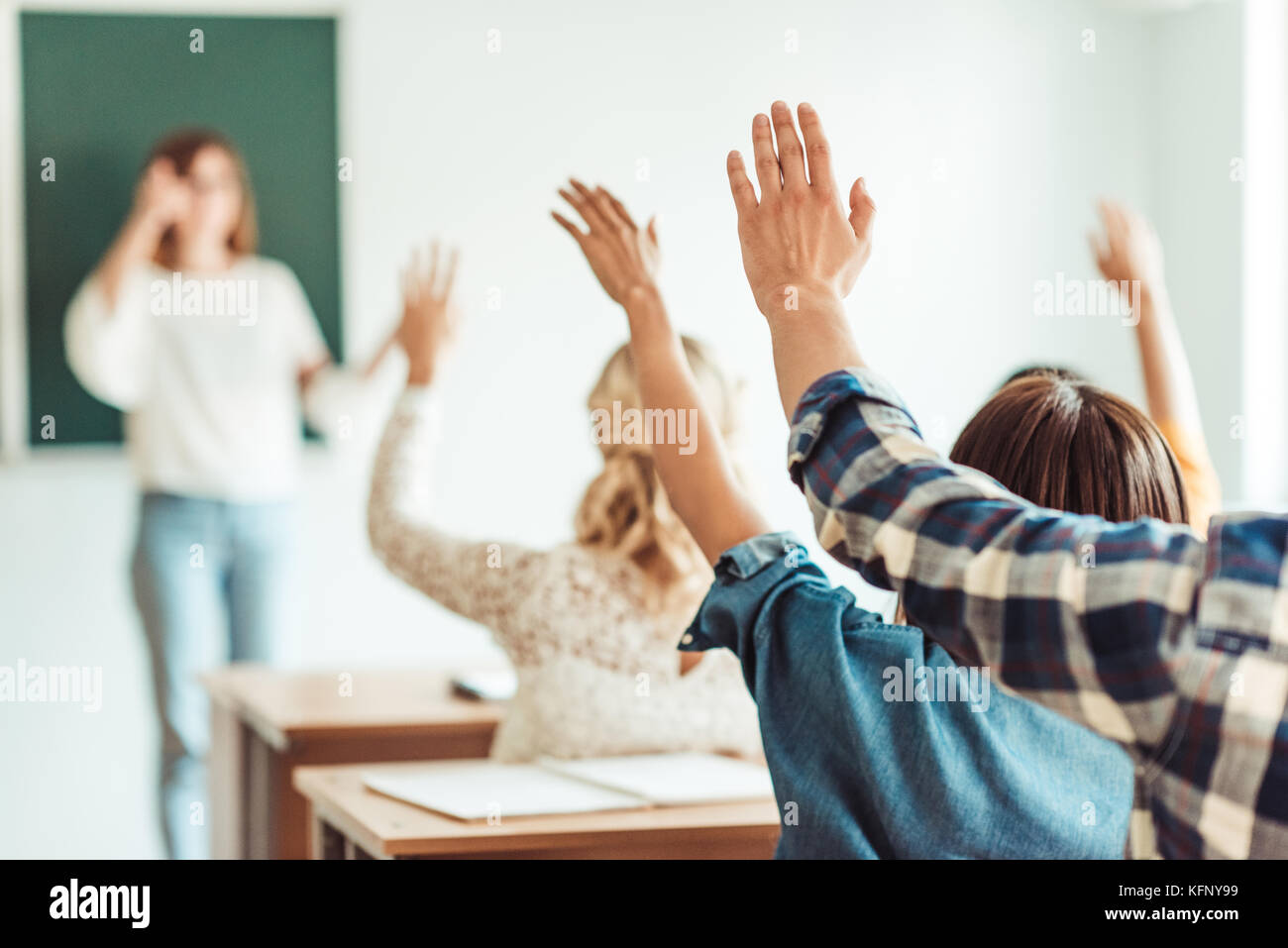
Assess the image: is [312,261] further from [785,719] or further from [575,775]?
[785,719]

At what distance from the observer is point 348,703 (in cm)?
235

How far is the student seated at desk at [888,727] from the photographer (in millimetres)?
998

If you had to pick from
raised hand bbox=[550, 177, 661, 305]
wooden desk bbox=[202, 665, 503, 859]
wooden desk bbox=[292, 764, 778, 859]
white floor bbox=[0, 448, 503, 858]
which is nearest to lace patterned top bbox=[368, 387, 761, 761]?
wooden desk bbox=[292, 764, 778, 859]

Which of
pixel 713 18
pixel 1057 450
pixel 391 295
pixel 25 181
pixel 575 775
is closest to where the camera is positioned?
pixel 1057 450

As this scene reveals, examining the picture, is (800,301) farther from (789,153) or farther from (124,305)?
(124,305)

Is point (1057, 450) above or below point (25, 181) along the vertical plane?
below

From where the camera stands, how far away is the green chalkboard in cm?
351

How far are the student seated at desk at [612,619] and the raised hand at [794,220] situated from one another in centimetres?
106

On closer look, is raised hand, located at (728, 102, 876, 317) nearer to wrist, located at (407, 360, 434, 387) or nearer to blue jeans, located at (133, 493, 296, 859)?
wrist, located at (407, 360, 434, 387)

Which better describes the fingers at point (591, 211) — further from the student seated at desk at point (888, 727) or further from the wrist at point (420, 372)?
the wrist at point (420, 372)

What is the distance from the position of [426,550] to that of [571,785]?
0.50 metres

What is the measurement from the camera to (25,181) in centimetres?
349
